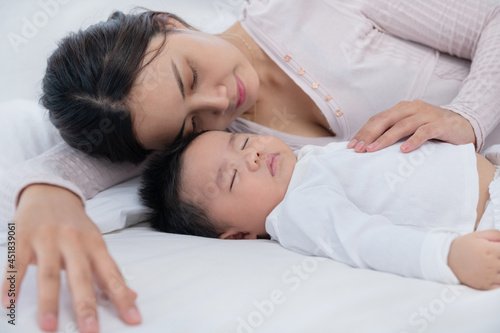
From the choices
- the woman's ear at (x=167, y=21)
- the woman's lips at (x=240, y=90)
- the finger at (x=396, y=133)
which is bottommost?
the finger at (x=396, y=133)

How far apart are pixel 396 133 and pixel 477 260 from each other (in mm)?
365

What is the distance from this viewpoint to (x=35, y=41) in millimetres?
1779

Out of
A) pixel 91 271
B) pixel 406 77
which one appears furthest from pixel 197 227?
pixel 406 77

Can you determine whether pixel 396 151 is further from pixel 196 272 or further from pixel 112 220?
pixel 112 220

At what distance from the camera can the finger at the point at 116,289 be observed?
0.69m

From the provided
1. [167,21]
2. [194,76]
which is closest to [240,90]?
[194,76]

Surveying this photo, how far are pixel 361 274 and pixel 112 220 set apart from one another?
1.88 ft

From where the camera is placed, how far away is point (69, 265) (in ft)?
2.23

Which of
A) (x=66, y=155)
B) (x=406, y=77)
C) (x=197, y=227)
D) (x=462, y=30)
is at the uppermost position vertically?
(x=462, y=30)

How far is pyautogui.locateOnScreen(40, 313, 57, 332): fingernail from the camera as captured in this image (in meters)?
0.65

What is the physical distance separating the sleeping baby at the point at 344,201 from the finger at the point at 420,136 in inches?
0.6

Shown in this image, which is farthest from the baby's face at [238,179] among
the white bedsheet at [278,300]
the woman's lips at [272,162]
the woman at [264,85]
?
the white bedsheet at [278,300]

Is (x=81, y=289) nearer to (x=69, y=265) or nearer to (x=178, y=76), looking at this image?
(x=69, y=265)

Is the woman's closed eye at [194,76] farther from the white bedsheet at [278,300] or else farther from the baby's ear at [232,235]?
the white bedsheet at [278,300]
